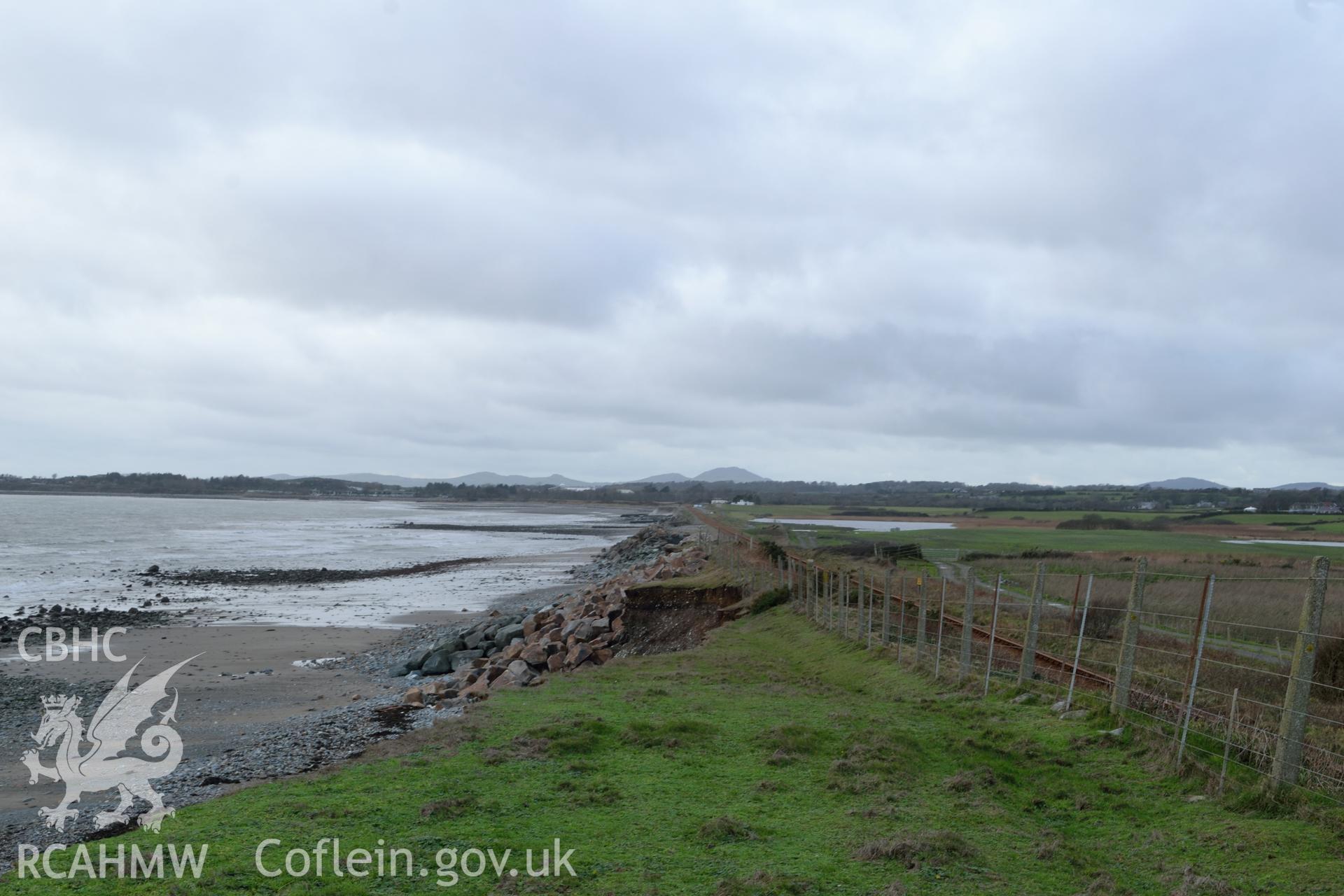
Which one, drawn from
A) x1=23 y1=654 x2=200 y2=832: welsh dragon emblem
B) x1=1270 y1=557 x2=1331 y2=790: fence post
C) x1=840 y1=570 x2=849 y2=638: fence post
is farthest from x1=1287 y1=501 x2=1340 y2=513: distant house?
x1=23 y1=654 x2=200 y2=832: welsh dragon emblem

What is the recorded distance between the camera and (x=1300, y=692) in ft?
23.0

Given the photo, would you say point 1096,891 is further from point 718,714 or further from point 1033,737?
point 718,714

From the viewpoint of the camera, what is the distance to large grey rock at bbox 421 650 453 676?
2183cm

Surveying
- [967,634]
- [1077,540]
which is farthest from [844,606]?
[1077,540]

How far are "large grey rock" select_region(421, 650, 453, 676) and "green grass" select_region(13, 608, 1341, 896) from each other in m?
11.4

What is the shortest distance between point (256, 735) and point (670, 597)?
1223 cm

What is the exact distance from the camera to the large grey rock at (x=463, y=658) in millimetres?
22125

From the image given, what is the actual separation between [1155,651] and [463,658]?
16.2 metres

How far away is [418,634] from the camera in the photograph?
27.5 metres

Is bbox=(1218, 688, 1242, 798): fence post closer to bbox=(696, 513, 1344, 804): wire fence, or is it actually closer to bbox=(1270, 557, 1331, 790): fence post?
bbox=(696, 513, 1344, 804): wire fence

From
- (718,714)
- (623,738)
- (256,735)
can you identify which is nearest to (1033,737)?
(718,714)

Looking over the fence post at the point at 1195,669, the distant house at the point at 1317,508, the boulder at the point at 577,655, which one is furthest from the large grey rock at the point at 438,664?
the distant house at the point at 1317,508

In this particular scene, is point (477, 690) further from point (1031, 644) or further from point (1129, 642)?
point (1129, 642)

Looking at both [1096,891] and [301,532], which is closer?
[1096,891]
